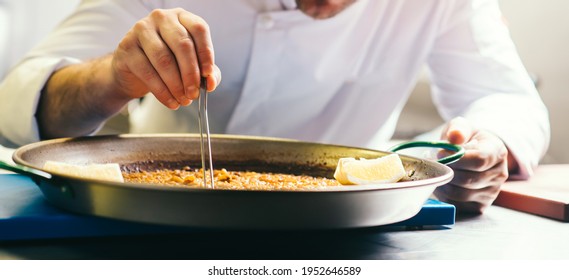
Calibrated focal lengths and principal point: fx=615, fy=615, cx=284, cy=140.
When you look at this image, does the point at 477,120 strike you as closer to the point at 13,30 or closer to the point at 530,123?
the point at 530,123

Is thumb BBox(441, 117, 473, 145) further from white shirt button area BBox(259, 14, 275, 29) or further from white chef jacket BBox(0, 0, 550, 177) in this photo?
white shirt button area BBox(259, 14, 275, 29)

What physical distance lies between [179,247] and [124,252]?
73 mm

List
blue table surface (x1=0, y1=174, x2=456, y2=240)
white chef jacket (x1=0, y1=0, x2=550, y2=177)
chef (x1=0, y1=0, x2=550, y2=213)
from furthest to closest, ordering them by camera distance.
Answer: white chef jacket (x1=0, y1=0, x2=550, y2=177), chef (x1=0, y1=0, x2=550, y2=213), blue table surface (x1=0, y1=174, x2=456, y2=240)

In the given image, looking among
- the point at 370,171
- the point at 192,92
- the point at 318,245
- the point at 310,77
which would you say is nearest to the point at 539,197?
the point at 370,171

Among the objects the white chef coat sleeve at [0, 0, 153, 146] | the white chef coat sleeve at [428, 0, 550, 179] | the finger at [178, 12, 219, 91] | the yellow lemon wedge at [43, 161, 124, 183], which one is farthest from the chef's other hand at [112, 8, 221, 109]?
the white chef coat sleeve at [428, 0, 550, 179]

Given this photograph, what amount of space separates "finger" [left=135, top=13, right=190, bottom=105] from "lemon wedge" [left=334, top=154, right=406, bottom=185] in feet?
0.94

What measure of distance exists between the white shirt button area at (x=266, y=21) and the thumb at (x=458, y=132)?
60 cm

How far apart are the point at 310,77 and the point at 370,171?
858 mm

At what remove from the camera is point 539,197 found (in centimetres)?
119

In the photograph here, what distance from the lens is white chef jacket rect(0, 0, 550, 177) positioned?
1.59 m

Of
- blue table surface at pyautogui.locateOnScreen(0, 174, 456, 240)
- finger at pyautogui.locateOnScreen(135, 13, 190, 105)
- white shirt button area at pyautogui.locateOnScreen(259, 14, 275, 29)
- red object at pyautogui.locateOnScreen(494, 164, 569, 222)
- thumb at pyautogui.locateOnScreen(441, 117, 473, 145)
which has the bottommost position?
red object at pyautogui.locateOnScreen(494, 164, 569, 222)

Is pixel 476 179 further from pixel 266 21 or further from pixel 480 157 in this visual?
pixel 266 21

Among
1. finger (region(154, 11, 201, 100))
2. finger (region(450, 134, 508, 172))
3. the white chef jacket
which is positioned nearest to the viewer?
finger (region(154, 11, 201, 100))

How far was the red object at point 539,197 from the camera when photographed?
1158 millimetres
